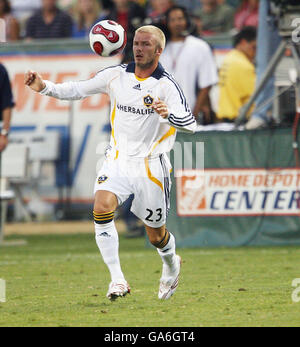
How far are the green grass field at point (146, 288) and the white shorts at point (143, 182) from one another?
782mm

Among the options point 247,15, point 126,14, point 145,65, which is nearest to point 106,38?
point 145,65

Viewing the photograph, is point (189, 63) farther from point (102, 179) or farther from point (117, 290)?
point (117, 290)

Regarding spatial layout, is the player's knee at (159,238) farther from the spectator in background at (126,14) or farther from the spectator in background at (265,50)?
the spectator in background at (126,14)

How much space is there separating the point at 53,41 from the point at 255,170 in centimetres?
600

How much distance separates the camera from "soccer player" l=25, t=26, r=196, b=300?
8273 millimetres

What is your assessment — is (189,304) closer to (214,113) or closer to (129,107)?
(129,107)

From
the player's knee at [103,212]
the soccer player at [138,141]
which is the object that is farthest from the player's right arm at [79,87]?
the player's knee at [103,212]

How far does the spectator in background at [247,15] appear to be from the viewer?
16266 millimetres

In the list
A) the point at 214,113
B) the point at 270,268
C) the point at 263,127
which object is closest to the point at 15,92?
the point at 214,113

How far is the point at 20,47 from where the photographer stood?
17.0 meters

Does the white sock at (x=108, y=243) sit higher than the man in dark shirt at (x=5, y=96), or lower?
lower

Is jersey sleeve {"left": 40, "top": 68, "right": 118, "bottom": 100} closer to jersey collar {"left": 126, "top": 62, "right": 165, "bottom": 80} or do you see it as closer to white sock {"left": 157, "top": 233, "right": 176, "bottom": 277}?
jersey collar {"left": 126, "top": 62, "right": 165, "bottom": 80}

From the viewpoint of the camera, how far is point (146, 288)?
9.23 m
